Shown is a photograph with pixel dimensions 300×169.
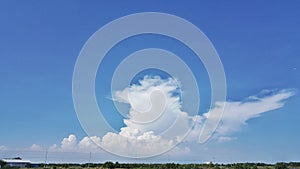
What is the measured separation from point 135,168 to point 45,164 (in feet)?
72.2

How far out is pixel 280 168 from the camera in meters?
82.2

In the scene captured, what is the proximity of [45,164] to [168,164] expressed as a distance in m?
28.2

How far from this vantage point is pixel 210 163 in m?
94.4

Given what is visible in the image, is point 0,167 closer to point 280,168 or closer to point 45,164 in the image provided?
point 45,164

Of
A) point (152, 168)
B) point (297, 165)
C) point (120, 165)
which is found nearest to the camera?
point (152, 168)

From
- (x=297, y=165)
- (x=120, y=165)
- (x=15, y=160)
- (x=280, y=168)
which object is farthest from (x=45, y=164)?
(x=297, y=165)

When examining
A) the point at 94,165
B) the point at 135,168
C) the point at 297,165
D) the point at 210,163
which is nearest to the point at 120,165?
the point at 135,168

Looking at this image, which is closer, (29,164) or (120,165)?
(120,165)

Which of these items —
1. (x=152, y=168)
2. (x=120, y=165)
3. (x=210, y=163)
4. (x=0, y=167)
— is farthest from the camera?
(x=210, y=163)

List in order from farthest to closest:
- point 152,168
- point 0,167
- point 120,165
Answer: point 120,165
point 152,168
point 0,167

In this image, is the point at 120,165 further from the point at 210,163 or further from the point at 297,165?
the point at 297,165

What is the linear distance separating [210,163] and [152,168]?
19.4 meters

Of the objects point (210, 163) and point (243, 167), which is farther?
point (210, 163)

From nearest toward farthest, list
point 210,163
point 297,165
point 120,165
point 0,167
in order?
1. point 0,167
2. point 120,165
3. point 210,163
4. point 297,165
